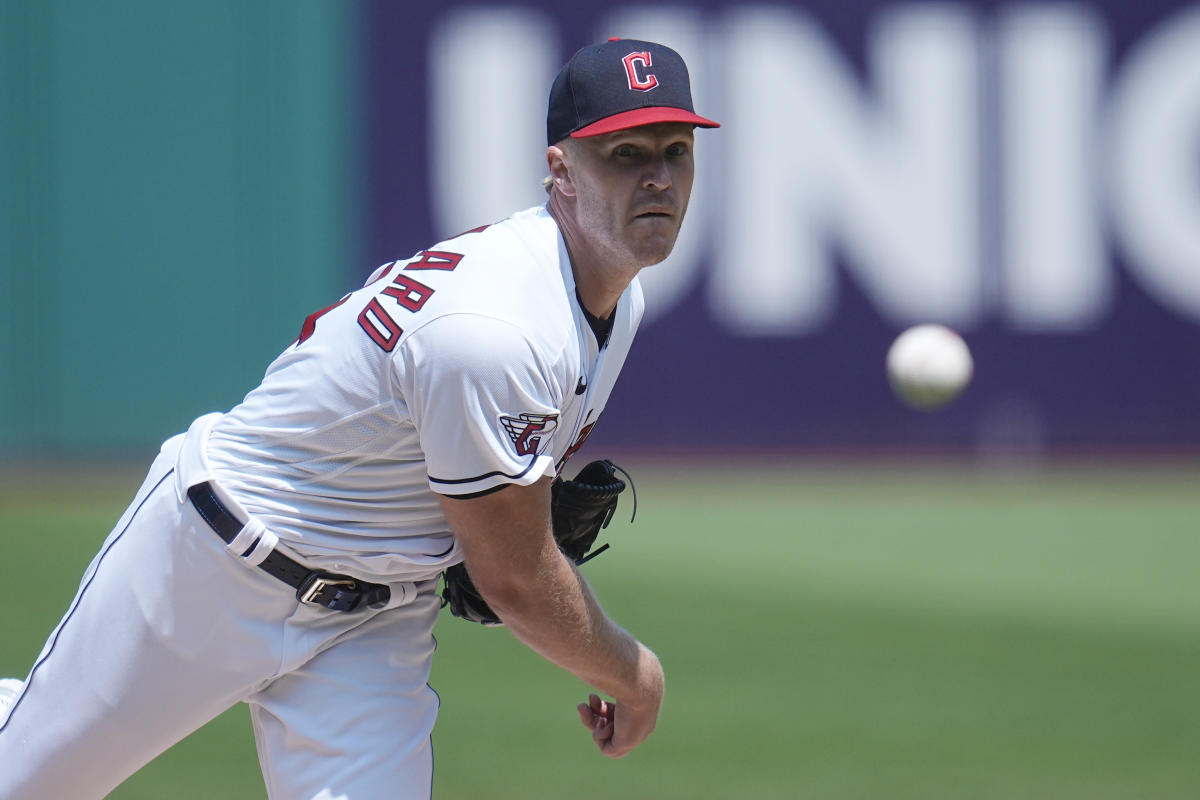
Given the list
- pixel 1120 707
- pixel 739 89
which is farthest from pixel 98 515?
pixel 1120 707

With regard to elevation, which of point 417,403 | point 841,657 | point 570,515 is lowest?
point 841,657

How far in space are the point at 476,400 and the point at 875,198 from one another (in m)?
12.3

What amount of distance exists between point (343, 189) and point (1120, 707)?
10.2 meters

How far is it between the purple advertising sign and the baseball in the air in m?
8.44

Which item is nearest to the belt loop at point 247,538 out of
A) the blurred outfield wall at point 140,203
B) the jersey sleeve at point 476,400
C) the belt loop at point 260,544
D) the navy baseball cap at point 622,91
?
the belt loop at point 260,544

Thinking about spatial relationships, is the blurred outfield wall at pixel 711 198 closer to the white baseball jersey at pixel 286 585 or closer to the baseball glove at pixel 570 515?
the baseball glove at pixel 570 515

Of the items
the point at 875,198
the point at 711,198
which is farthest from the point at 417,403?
the point at 875,198

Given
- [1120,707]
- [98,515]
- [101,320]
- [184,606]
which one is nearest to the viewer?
[184,606]

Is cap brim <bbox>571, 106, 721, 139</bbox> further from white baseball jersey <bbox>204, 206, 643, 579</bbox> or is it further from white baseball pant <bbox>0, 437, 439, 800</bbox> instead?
white baseball pant <bbox>0, 437, 439, 800</bbox>

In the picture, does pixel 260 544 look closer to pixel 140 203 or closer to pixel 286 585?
pixel 286 585

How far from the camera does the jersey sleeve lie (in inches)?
112

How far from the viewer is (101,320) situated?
1438cm

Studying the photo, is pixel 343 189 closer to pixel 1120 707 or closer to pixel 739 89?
pixel 739 89

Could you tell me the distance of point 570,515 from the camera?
3.62m
